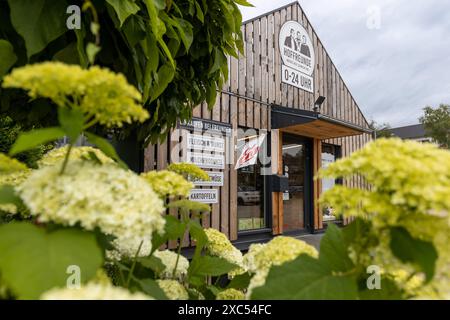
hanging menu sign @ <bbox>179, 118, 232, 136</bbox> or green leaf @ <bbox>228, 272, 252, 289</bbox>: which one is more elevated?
hanging menu sign @ <bbox>179, 118, 232, 136</bbox>

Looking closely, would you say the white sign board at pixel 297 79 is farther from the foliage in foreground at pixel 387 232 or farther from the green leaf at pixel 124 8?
the foliage in foreground at pixel 387 232

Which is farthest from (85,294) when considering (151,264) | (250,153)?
(250,153)

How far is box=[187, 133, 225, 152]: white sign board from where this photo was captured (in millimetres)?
3906

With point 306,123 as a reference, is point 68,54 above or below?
below

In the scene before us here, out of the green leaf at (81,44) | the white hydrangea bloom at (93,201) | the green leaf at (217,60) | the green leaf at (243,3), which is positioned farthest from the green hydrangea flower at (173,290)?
the green leaf at (243,3)

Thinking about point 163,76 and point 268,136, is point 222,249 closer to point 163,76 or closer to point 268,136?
point 163,76

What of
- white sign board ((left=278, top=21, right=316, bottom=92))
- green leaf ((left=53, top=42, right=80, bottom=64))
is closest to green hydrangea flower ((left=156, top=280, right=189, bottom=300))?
green leaf ((left=53, top=42, right=80, bottom=64))

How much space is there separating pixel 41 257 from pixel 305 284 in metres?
0.35

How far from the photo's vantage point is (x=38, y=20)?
920 mm

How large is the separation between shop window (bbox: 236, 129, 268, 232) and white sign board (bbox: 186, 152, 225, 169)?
0.36 m

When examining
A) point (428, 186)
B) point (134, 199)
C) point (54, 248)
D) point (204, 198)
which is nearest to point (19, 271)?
point (54, 248)

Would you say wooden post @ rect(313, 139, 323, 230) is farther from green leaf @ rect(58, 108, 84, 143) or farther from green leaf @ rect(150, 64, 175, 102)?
green leaf @ rect(58, 108, 84, 143)

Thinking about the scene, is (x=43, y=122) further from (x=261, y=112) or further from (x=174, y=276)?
(x=261, y=112)

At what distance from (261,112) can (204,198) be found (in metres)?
1.69
